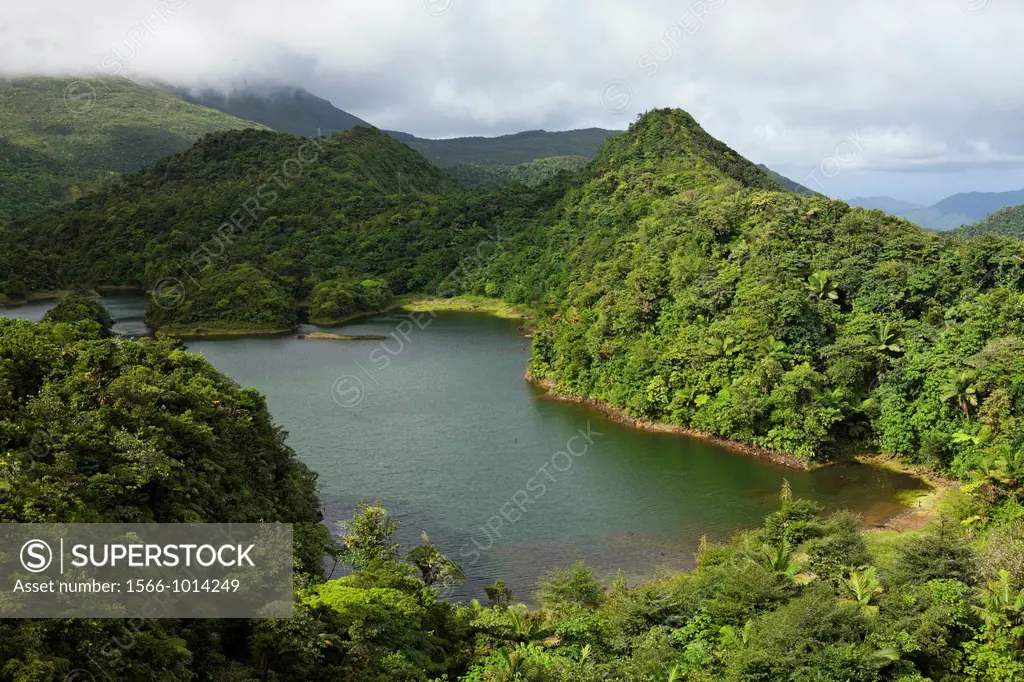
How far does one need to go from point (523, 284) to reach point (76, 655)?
68.8 meters

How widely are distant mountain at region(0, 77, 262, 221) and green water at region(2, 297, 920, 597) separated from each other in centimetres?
10020

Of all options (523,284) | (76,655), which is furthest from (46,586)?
(523,284)

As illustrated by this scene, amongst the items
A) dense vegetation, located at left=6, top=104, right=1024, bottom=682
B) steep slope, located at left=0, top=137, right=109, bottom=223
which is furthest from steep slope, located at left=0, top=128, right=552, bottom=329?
steep slope, located at left=0, top=137, right=109, bottom=223

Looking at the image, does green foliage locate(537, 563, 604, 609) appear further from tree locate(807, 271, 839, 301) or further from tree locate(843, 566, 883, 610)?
tree locate(807, 271, 839, 301)

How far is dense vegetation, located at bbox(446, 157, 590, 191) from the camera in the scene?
171125 mm

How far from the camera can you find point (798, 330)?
121ft

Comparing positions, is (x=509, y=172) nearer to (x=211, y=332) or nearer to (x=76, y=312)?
(x=211, y=332)

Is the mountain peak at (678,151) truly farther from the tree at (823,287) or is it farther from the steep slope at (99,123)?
the steep slope at (99,123)

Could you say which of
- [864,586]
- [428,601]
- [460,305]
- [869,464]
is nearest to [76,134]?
[460,305]

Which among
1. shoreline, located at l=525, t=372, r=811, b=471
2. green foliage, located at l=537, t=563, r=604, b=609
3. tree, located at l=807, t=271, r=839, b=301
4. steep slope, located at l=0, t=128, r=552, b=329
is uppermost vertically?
steep slope, located at l=0, t=128, r=552, b=329

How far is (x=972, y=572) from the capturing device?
659 inches

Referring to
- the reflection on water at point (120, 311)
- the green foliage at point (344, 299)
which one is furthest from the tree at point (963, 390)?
the reflection on water at point (120, 311)

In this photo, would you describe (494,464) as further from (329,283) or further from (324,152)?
(324,152)

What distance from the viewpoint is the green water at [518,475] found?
2641cm
